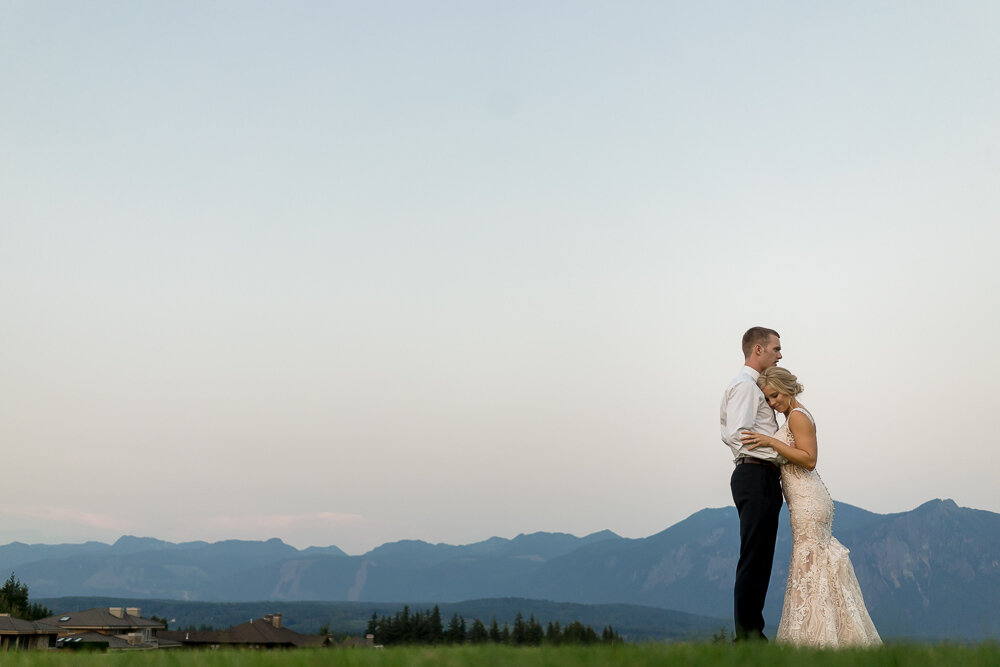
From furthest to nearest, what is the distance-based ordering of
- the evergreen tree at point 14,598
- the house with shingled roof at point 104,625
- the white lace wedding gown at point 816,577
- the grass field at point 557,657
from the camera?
the evergreen tree at point 14,598 < the house with shingled roof at point 104,625 < the white lace wedding gown at point 816,577 < the grass field at point 557,657

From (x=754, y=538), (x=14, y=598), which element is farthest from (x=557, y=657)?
(x=14, y=598)

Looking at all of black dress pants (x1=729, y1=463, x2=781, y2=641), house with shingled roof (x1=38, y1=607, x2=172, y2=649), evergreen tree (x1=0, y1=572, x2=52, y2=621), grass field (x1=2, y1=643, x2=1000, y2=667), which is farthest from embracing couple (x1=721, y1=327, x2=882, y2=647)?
evergreen tree (x1=0, y1=572, x2=52, y2=621)

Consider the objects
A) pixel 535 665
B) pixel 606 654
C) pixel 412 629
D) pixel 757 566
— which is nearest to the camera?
pixel 535 665

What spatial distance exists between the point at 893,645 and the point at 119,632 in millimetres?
118984

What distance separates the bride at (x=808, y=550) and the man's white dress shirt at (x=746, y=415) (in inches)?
3.6

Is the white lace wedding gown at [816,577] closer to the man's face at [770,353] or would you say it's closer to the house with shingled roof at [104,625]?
the man's face at [770,353]

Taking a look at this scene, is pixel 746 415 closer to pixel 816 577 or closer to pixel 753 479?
pixel 753 479

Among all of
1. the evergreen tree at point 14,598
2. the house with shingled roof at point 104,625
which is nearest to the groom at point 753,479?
the house with shingled roof at point 104,625

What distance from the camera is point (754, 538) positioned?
27.8 feet

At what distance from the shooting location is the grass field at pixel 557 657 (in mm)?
5070

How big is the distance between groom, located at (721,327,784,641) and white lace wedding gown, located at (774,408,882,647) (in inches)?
10.9

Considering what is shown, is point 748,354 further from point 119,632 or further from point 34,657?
point 119,632

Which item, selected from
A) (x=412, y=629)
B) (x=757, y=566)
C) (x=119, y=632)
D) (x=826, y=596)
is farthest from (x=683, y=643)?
(x=412, y=629)

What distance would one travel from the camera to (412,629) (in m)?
148
